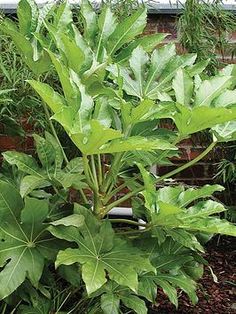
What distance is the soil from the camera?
1.99 m

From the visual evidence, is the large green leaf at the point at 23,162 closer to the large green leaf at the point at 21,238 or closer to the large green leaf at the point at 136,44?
the large green leaf at the point at 21,238

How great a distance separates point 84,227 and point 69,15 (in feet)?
2.01

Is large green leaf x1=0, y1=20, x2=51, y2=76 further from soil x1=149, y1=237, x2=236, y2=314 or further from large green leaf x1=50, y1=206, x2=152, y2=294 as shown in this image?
soil x1=149, y1=237, x2=236, y2=314

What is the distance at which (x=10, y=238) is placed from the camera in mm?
1578

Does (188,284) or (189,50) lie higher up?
(189,50)

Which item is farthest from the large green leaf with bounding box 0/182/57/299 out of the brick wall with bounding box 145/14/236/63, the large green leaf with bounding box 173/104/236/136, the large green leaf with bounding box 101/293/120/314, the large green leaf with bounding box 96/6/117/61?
the brick wall with bounding box 145/14/236/63

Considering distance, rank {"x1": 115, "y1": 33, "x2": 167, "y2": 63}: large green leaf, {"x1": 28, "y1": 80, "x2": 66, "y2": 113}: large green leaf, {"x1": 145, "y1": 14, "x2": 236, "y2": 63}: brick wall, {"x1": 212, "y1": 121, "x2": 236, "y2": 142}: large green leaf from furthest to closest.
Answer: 1. {"x1": 145, "y1": 14, "x2": 236, "y2": 63}: brick wall
2. {"x1": 115, "y1": 33, "x2": 167, "y2": 63}: large green leaf
3. {"x1": 212, "y1": 121, "x2": 236, "y2": 142}: large green leaf
4. {"x1": 28, "y1": 80, "x2": 66, "y2": 113}: large green leaf

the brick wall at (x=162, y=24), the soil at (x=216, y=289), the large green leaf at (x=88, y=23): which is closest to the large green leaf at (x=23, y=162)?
the large green leaf at (x=88, y=23)

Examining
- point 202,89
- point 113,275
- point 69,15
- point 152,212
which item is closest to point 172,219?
point 152,212

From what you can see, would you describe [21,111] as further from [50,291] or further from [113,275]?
[113,275]

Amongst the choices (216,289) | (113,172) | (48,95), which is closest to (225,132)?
(113,172)

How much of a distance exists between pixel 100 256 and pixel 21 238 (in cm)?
21

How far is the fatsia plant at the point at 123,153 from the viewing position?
1440 mm

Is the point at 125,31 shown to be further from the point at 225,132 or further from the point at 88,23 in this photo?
the point at 225,132
